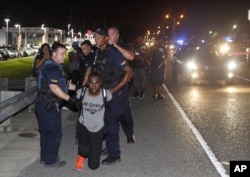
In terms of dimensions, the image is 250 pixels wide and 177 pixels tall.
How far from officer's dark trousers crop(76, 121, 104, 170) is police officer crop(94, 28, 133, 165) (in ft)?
0.92

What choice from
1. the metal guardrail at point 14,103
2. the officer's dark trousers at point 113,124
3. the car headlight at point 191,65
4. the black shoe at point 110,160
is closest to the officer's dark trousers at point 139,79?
the car headlight at point 191,65

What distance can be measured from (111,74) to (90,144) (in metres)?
1.00

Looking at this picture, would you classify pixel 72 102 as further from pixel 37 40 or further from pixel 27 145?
pixel 37 40

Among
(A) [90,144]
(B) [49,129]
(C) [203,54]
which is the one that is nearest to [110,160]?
(A) [90,144]

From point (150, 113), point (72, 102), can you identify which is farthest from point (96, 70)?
point (150, 113)

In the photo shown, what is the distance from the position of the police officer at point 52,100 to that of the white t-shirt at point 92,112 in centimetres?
12

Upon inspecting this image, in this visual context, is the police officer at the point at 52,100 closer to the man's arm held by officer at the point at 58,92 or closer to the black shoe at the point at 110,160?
the man's arm held by officer at the point at 58,92

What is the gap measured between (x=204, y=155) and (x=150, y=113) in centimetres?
455

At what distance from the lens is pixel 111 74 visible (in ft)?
21.5

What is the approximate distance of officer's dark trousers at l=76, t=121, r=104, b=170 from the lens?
6.36 meters

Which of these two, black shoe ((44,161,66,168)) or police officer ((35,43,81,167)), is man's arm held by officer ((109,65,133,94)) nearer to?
police officer ((35,43,81,167))

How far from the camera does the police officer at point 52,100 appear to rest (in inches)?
248

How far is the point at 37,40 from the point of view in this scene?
359 ft

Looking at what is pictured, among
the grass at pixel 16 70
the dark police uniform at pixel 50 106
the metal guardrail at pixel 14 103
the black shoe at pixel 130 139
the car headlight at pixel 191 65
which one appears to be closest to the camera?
the dark police uniform at pixel 50 106
